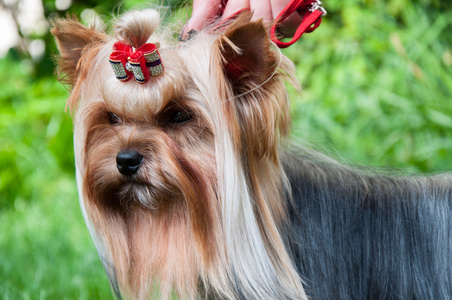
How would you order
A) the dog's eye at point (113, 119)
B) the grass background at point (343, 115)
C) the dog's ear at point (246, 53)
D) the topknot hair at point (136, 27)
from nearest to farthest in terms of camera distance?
the dog's ear at point (246, 53)
the topknot hair at point (136, 27)
the dog's eye at point (113, 119)
the grass background at point (343, 115)

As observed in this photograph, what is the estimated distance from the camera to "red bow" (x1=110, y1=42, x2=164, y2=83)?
145 centimetres

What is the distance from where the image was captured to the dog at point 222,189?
1.49m

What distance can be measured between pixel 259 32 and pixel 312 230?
2.34 feet

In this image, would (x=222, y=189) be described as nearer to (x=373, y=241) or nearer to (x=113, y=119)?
(x=113, y=119)

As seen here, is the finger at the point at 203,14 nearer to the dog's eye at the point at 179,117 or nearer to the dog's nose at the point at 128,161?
the dog's eye at the point at 179,117

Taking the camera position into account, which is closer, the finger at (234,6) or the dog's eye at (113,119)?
the dog's eye at (113,119)

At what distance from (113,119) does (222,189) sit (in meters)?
0.41

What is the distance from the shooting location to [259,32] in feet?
4.43

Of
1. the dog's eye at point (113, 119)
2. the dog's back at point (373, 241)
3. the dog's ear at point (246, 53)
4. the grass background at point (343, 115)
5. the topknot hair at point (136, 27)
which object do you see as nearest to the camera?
the dog's ear at point (246, 53)

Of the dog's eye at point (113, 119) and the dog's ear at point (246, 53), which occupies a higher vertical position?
the dog's ear at point (246, 53)

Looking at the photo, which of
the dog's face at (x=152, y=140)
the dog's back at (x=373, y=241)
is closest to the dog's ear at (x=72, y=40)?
the dog's face at (x=152, y=140)

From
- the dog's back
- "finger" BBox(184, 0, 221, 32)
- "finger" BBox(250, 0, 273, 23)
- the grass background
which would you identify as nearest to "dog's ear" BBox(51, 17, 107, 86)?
"finger" BBox(184, 0, 221, 32)

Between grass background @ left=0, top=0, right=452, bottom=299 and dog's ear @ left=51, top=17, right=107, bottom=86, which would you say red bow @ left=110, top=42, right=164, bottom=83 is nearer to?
dog's ear @ left=51, top=17, right=107, bottom=86

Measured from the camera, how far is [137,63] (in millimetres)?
1442
